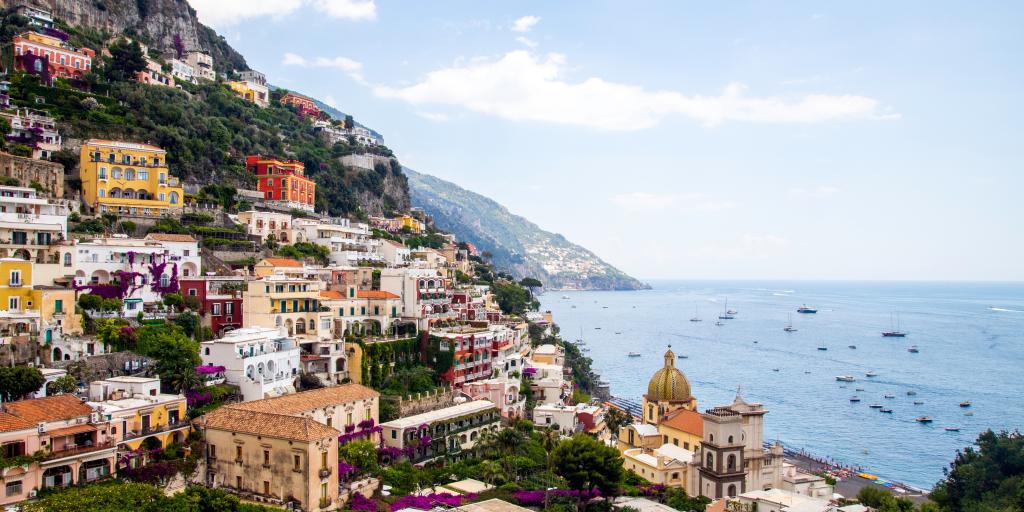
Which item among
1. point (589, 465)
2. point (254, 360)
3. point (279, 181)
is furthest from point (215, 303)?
point (279, 181)

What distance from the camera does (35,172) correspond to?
51.8 metres

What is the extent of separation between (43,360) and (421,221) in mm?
69705

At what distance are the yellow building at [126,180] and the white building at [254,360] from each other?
59.5 ft

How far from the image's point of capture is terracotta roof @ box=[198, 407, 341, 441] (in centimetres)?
3259

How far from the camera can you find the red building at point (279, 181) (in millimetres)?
74438

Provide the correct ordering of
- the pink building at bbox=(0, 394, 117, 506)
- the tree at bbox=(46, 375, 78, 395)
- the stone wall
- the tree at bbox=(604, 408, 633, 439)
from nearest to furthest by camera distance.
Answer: the pink building at bbox=(0, 394, 117, 506) < the tree at bbox=(46, 375, 78, 395) < the stone wall < the tree at bbox=(604, 408, 633, 439)

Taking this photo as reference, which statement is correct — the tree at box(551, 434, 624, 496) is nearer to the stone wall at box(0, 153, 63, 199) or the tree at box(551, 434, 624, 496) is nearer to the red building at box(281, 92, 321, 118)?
the stone wall at box(0, 153, 63, 199)

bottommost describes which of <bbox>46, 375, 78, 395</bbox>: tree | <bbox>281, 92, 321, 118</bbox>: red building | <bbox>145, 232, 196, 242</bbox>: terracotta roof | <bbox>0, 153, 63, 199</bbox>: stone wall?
<bbox>46, 375, 78, 395</bbox>: tree

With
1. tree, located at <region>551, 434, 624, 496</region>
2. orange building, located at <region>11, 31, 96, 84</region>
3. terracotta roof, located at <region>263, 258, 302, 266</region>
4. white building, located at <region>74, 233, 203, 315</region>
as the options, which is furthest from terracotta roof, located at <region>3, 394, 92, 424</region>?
orange building, located at <region>11, 31, 96, 84</region>

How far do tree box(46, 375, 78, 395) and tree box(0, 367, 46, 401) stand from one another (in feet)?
2.81

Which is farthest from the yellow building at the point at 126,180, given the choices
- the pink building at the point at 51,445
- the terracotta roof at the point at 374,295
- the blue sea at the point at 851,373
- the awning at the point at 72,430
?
the blue sea at the point at 851,373

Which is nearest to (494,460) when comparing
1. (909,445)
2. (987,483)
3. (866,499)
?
(866,499)

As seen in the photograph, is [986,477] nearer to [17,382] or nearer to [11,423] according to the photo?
[11,423]

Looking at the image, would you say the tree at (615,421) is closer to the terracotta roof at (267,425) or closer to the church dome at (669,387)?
the church dome at (669,387)
